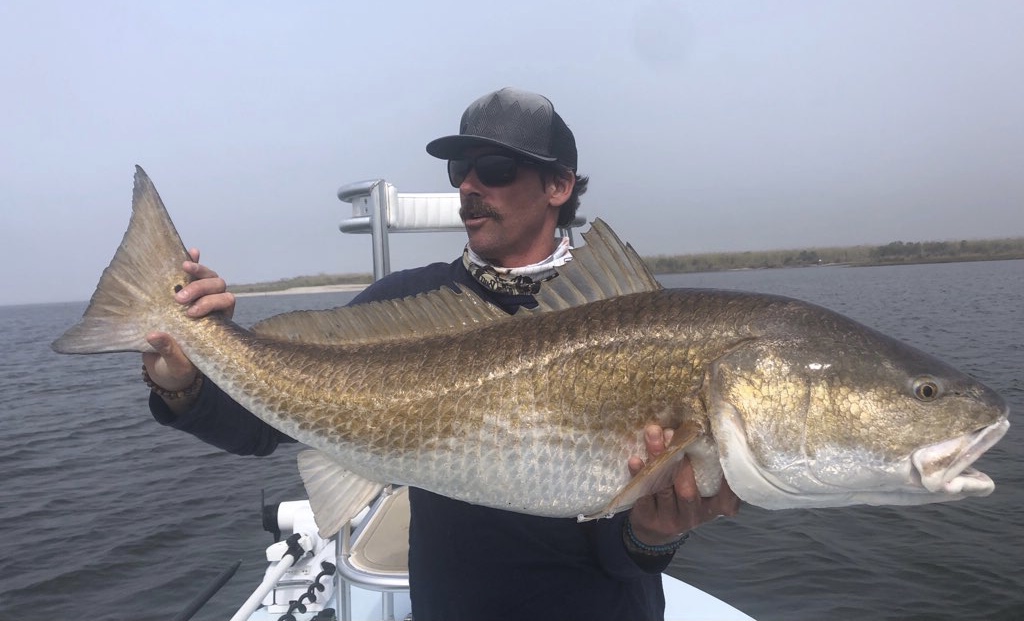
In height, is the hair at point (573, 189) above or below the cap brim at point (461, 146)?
below

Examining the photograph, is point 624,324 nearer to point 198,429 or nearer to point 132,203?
point 198,429

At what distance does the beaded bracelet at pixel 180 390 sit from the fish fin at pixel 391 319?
382 mm

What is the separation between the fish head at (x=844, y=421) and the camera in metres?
2.34

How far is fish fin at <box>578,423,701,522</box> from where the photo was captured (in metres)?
2.39

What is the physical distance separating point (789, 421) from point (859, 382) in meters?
0.32

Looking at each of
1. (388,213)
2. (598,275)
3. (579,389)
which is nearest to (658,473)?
(579,389)

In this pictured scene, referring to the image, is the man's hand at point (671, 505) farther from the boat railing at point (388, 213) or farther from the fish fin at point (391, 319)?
the boat railing at point (388, 213)

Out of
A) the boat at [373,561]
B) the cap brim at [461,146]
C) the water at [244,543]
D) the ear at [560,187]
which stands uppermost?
the cap brim at [461,146]

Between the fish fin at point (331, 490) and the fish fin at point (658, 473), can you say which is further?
the fish fin at point (331, 490)

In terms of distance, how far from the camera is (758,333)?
8.54 feet

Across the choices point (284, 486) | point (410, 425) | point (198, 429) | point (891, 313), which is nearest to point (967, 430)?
point (410, 425)

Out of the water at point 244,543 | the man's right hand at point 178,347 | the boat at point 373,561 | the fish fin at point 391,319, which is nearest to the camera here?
the fish fin at point 391,319

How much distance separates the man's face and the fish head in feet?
5.07

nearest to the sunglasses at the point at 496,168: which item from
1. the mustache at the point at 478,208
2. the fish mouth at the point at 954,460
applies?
the mustache at the point at 478,208
